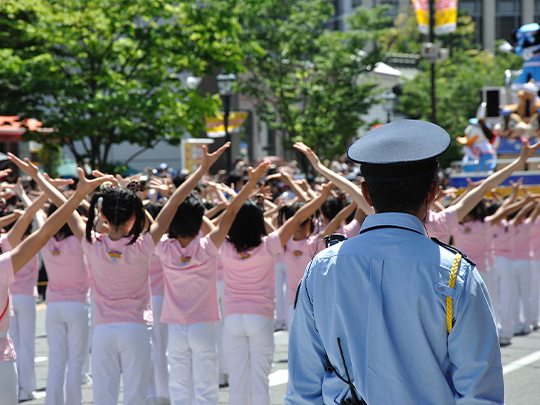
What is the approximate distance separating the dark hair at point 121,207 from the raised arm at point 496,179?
8.04 feet

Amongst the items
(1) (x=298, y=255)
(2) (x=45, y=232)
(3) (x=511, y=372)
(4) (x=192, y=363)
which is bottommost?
(3) (x=511, y=372)

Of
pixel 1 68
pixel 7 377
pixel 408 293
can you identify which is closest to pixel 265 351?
pixel 7 377

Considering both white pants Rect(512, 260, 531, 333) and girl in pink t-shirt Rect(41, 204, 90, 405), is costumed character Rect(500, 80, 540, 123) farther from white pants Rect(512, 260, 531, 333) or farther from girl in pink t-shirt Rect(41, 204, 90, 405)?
girl in pink t-shirt Rect(41, 204, 90, 405)

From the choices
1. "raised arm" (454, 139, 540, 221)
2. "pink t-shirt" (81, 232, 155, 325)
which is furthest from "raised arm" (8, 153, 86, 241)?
"raised arm" (454, 139, 540, 221)

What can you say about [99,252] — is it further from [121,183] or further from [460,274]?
[460,274]

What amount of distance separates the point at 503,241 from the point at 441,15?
46.0 ft

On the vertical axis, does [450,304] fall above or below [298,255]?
above

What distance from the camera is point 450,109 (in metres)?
39.1

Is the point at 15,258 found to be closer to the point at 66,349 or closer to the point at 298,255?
the point at 66,349

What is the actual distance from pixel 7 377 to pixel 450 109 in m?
37.6

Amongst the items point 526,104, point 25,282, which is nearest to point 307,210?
point 25,282

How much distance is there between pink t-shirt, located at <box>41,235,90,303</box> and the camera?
6.28 meters

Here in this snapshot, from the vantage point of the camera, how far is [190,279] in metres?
5.41

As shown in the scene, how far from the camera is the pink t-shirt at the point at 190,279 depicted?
17.6ft
